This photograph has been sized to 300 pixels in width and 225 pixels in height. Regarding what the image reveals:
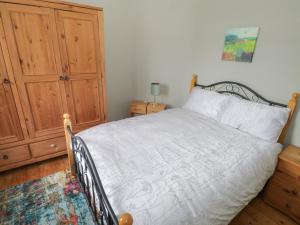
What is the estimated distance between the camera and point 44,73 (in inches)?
80.8

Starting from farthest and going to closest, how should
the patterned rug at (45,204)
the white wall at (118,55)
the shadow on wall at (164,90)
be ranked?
1. the shadow on wall at (164,90)
2. the white wall at (118,55)
3. the patterned rug at (45,204)

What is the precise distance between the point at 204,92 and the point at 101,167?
1.85 m

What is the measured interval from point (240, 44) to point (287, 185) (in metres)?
1.71

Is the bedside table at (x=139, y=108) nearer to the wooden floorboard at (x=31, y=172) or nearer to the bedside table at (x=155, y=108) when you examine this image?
the bedside table at (x=155, y=108)

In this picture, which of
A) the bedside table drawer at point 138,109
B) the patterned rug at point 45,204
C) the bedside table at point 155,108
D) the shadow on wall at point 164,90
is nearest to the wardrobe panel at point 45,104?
the patterned rug at point 45,204

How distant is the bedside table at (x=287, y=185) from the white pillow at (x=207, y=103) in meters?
0.83

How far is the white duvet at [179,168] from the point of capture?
103cm

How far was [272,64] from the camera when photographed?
200 cm

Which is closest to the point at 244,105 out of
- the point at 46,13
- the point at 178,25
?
the point at 178,25

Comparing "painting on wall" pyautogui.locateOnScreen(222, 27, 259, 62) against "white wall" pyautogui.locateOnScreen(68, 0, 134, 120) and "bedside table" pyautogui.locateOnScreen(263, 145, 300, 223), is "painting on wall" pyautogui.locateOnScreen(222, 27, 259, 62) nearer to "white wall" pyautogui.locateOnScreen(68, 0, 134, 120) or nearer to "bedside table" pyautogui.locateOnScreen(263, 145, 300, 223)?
"bedside table" pyautogui.locateOnScreen(263, 145, 300, 223)

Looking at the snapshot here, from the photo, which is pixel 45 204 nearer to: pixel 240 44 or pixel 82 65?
pixel 82 65

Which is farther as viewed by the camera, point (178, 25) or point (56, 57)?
point (178, 25)

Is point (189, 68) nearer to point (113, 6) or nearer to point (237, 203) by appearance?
point (113, 6)

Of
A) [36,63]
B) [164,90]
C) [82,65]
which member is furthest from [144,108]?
[36,63]
